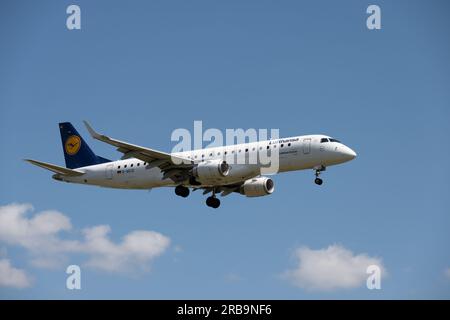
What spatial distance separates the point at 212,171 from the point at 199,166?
48.7 inches

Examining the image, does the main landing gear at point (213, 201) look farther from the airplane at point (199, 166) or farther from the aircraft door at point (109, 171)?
the aircraft door at point (109, 171)

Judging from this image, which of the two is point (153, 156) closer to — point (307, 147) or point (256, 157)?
point (256, 157)

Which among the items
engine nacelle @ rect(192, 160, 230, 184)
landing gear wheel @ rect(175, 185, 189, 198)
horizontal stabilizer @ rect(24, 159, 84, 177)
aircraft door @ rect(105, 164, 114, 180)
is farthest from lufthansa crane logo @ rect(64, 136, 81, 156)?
engine nacelle @ rect(192, 160, 230, 184)

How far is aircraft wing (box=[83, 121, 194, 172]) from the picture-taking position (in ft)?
167

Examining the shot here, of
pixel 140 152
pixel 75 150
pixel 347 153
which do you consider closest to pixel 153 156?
pixel 140 152

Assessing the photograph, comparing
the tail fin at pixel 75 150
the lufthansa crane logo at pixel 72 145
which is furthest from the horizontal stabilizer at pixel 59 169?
the lufthansa crane logo at pixel 72 145

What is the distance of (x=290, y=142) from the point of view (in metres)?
51.8

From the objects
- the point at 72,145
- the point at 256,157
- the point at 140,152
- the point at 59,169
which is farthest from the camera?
the point at 72,145

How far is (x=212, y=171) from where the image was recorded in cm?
5188
